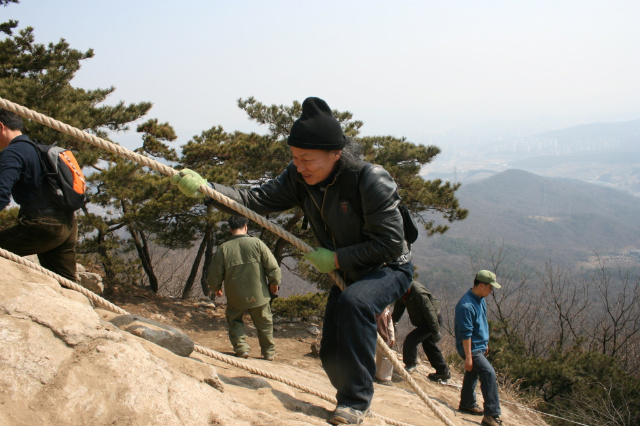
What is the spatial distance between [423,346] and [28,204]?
202 inches

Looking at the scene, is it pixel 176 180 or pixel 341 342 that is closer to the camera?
pixel 341 342

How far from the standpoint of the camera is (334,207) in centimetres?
322

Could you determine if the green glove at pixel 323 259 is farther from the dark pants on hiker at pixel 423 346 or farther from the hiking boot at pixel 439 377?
the hiking boot at pixel 439 377

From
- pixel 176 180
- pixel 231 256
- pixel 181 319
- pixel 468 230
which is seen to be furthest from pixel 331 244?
pixel 468 230

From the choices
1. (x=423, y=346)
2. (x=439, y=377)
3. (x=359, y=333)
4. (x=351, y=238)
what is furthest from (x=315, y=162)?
(x=439, y=377)

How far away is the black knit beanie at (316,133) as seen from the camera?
306 cm

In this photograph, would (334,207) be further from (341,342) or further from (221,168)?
(221,168)

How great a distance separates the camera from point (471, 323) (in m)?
5.59

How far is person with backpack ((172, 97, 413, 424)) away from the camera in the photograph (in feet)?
10.0

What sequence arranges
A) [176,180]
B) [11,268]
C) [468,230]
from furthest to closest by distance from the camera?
[468,230]
[176,180]
[11,268]

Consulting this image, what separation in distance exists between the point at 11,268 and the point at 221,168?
825 centimetres

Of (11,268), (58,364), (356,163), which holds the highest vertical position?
(356,163)

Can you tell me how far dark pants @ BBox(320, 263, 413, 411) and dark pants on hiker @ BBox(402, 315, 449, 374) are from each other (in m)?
3.83

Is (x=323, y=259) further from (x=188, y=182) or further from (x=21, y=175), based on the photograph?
(x=21, y=175)
